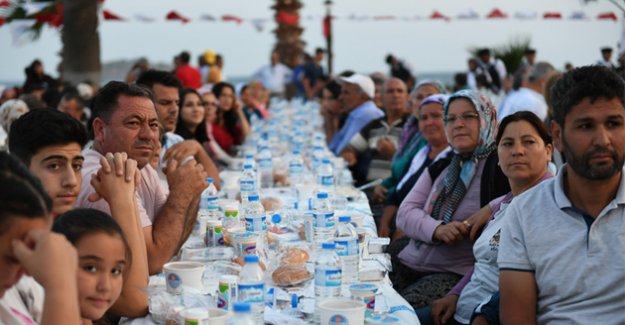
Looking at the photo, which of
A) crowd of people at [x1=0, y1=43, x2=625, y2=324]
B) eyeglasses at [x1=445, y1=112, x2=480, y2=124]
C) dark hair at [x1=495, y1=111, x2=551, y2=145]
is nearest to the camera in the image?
crowd of people at [x1=0, y1=43, x2=625, y2=324]

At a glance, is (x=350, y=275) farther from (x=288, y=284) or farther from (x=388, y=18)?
(x=388, y=18)

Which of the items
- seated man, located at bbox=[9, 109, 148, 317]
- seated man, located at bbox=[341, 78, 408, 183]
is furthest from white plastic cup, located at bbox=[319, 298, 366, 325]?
seated man, located at bbox=[341, 78, 408, 183]

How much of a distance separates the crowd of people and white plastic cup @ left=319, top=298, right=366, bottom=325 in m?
0.62

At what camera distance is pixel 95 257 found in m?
2.15

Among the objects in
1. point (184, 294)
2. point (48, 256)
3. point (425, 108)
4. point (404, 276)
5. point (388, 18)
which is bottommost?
point (404, 276)

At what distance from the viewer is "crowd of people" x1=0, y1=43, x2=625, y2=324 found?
202 cm

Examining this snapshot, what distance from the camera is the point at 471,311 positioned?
3.39 m

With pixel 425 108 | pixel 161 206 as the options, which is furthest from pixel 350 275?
pixel 425 108

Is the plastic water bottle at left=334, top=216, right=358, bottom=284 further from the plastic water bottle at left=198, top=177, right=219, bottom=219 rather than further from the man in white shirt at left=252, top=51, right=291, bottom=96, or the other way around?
the man in white shirt at left=252, top=51, right=291, bottom=96

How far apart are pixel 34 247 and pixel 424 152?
161 inches

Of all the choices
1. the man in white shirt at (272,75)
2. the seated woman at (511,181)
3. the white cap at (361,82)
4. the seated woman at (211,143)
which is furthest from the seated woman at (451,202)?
the man in white shirt at (272,75)

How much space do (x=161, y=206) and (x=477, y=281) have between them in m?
1.58

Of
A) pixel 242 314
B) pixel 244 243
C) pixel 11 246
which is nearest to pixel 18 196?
pixel 11 246

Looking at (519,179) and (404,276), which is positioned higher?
(519,179)
